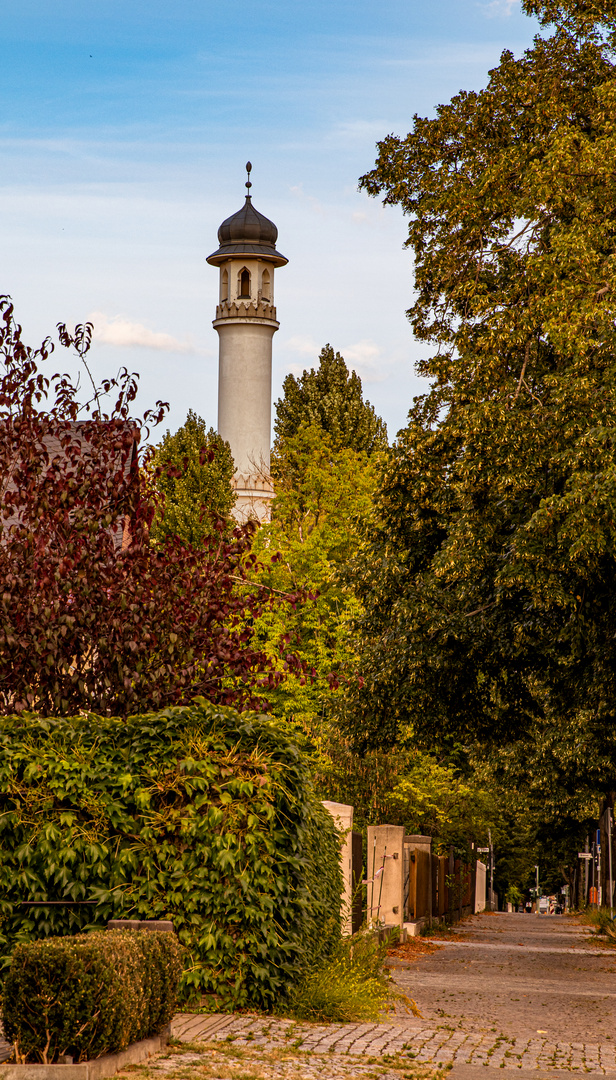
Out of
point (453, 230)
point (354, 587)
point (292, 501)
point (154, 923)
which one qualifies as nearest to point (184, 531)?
point (292, 501)

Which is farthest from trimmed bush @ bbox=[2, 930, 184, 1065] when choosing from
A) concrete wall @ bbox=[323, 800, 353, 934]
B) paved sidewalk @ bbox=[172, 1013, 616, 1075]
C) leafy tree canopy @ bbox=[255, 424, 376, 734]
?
leafy tree canopy @ bbox=[255, 424, 376, 734]

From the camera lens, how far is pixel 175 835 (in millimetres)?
10250

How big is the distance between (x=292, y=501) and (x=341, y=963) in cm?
3534

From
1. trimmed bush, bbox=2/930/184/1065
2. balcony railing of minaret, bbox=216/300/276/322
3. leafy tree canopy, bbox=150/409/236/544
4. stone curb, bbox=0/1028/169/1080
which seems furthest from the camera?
balcony railing of minaret, bbox=216/300/276/322

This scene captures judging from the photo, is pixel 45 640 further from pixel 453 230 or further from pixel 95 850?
pixel 453 230

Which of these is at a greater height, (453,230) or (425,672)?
(453,230)

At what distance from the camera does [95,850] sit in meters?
10.0

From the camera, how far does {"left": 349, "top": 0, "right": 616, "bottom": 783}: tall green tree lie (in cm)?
1506

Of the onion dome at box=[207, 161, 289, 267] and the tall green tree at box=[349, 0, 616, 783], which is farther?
the onion dome at box=[207, 161, 289, 267]

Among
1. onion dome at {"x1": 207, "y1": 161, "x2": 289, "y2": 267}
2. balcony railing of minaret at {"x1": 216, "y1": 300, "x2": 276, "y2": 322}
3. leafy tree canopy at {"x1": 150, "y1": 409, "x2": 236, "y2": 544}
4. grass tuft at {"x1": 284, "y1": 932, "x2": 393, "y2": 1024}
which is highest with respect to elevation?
onion dome at {"x1": 207, "y1": 161, "x2": 289, "y2": 267}

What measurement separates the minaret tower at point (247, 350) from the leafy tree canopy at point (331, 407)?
134 inches

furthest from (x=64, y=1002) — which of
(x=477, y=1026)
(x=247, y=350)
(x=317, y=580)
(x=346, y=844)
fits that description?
(x=247, y=350)

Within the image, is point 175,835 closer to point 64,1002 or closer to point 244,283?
point 64,1002

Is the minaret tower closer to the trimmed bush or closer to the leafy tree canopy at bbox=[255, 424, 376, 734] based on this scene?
the leafy tree canopy at bbox=[255, 424, 376, 734]
